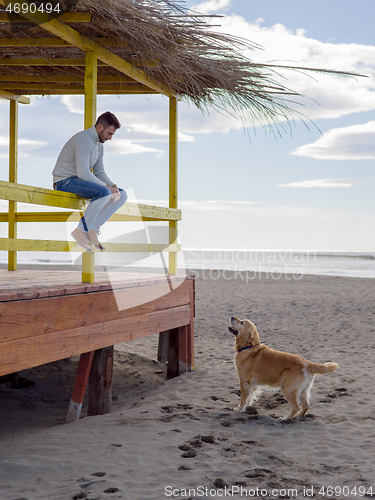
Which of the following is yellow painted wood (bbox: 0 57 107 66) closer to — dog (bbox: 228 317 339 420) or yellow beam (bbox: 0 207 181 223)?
yellow beam (bbox: 0 207 181 223)

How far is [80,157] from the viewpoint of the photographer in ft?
14.2

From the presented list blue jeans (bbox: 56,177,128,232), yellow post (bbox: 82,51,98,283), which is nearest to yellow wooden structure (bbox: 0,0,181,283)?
yellow post (bbox: 82,51,98,283)

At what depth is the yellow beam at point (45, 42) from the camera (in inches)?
182

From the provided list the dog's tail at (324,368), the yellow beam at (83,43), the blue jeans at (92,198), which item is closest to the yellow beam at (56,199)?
the blue jeans at (92,198)

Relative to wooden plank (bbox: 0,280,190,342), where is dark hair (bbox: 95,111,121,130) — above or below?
above

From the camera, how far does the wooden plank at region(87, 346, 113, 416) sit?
497 centimetres

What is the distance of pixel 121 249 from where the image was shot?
17.9 feet

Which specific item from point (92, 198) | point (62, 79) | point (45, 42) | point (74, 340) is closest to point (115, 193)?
point (92, 198)

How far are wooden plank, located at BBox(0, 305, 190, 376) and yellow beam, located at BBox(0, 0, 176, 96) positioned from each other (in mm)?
2781

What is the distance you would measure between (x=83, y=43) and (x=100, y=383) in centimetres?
364

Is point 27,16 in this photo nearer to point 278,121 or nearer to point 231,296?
point 278,121

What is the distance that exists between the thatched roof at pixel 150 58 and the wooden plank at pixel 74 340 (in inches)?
112

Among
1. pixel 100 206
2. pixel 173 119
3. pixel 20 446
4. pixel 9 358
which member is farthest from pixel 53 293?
pixel 173 119

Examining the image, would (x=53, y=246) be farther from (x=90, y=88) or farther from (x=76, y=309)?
(x=90, y=88)
